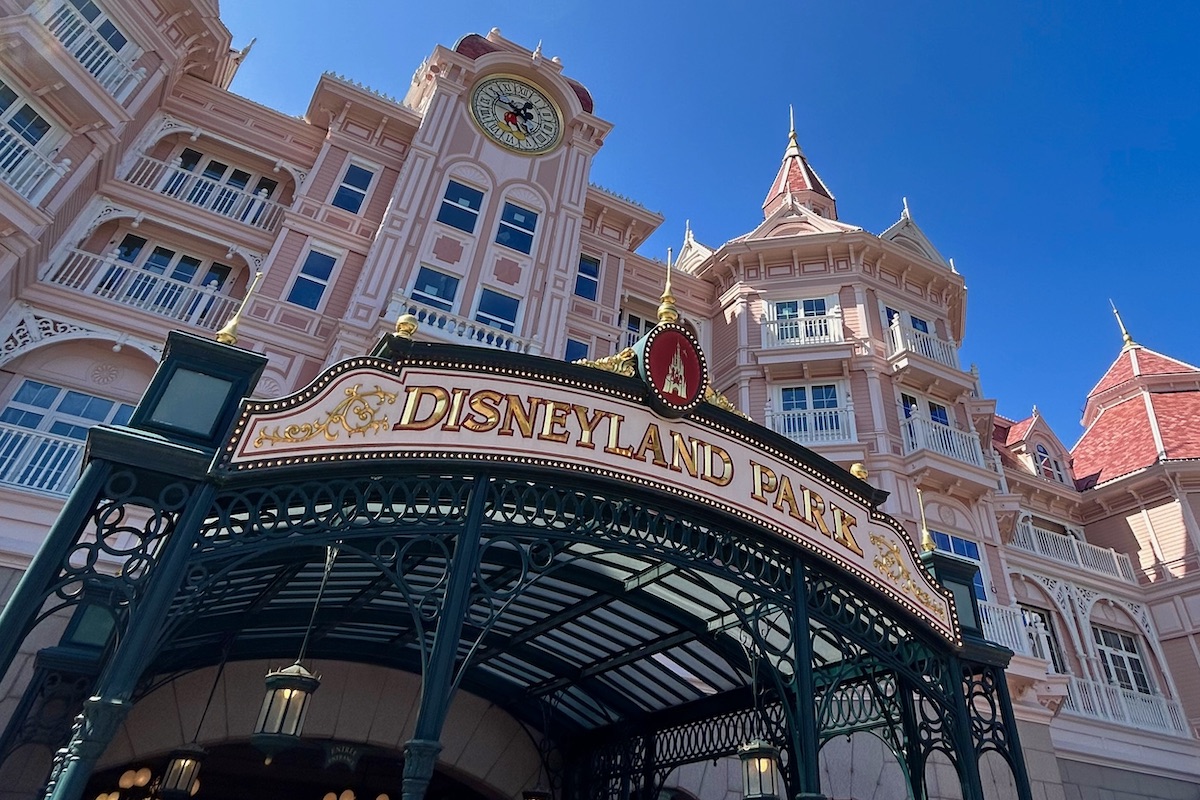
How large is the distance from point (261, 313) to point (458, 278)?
195 inches

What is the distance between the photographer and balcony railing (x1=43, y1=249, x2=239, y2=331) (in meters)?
16.8

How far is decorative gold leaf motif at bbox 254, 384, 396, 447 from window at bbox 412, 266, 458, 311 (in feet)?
43.1

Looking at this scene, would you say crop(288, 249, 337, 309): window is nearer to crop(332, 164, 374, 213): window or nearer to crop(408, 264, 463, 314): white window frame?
crop(332, 164, 374, 213): window

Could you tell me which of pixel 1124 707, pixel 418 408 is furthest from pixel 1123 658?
pixel 418 408

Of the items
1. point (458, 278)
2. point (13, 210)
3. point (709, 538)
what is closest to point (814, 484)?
point (709, 538)

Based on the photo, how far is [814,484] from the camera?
863cm

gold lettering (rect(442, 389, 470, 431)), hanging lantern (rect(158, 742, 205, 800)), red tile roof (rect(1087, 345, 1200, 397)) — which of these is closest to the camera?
gold lettering (rect(442, 389, 470, 431))

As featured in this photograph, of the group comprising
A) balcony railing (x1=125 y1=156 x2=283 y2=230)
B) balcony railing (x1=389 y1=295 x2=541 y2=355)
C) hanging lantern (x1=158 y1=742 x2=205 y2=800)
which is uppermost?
balcony railing (x1=125 y1=156 x2=283 y2=230)

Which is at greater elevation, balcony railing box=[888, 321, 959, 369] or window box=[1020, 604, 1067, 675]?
balcony railing box=[888, 321, 959, 369]

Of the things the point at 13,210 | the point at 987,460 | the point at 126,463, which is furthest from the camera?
the point at 987,460

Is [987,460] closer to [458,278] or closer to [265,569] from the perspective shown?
[458,278]

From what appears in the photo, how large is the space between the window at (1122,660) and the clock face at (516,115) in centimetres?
2365

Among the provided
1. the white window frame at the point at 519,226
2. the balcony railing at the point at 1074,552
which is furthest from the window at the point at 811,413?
the white window frame at the point at 519,226

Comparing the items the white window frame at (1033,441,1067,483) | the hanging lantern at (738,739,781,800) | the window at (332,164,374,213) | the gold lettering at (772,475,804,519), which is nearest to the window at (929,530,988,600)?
the white window frame at (1033,441,1067,483)
